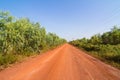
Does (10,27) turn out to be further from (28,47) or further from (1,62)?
(28,47)

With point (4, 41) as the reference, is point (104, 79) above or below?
below

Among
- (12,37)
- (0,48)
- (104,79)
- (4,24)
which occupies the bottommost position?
(104,79)

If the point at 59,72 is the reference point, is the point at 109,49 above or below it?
above

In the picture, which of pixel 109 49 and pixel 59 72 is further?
pixel 109 49

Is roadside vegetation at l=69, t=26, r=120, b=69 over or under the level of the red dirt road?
over

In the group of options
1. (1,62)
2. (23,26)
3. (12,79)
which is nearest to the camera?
(12,79)

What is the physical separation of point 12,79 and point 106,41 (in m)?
75.7

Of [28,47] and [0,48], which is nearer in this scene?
[0,48]

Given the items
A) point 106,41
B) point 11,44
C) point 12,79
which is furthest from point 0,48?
point 106,41

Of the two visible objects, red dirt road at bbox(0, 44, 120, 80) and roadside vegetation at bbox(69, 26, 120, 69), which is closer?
red dirt road at bbox(0, 44, 120, 80)

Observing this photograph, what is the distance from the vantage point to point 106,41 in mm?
81562

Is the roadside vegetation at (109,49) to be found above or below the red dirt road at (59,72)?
above

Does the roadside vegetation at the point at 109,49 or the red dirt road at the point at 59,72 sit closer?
the red dirt road at the point at 59,72

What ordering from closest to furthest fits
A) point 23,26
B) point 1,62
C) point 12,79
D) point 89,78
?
point 12,79, point 89,78, point 1,62, point 23,26
